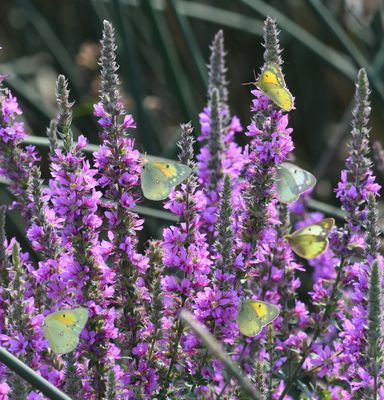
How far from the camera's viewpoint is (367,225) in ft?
6.14

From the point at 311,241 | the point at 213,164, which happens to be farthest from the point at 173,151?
the point at 311,241

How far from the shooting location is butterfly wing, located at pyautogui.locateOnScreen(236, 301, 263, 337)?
1.85m

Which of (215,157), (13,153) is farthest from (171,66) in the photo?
(13,153)

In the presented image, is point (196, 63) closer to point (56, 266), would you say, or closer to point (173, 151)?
point (173, 151)

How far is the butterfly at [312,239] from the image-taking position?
1.99 meters

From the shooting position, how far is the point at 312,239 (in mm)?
2018

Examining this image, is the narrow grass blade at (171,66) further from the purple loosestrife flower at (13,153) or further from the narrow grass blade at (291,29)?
the purple loosestrife flower at (13,153)

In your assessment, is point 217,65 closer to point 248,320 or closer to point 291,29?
point 248,320

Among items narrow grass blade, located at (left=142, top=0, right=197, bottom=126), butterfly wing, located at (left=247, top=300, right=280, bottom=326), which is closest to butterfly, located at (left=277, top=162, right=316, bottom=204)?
butterfly wing, located at (left=247, top=300, right=280, bottom=326)

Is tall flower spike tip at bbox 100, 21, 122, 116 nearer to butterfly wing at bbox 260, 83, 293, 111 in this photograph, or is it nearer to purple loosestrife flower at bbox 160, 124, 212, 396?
purple loosestrife flower at bbox 160, 124, 212, 396

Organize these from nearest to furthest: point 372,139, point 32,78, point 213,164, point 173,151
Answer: point 213,164 → point 173,151 → point 372,139 → point 32,78

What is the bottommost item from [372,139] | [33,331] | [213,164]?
[33,331]

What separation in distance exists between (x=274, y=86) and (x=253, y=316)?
0.48m

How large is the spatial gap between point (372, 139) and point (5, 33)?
248 cm
